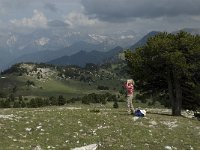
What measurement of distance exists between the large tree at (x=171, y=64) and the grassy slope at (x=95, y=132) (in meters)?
8.03

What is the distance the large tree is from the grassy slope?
8030 mm

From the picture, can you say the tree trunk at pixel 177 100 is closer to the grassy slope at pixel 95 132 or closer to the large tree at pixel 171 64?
the large tree at pixel 171 64

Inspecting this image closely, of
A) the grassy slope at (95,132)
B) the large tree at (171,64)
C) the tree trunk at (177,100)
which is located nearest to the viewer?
the grassy slope at (95,132)

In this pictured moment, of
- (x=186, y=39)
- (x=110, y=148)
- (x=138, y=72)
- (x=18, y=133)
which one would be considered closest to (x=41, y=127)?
(x=18, y=133)

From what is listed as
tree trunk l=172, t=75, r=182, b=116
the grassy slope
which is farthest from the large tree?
the grassy slope

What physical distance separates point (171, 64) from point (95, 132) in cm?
1579

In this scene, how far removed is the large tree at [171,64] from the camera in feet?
149

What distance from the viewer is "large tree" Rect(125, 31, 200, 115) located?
149 feet

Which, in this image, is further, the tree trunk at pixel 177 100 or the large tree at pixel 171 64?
the tree trunk at pixel 177 100

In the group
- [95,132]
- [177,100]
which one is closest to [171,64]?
[177,100]

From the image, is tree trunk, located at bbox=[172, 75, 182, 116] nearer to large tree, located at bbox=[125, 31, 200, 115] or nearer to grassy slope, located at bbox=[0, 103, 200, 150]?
large tree, located at bbox=[125, 31, 200, 115]

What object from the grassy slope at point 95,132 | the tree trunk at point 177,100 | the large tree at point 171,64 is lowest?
the grassy slope at point 95,132

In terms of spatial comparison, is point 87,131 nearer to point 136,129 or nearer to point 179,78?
point 136,129

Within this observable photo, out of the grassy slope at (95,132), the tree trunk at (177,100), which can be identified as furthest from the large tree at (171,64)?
the grassy slope at (95,132)
